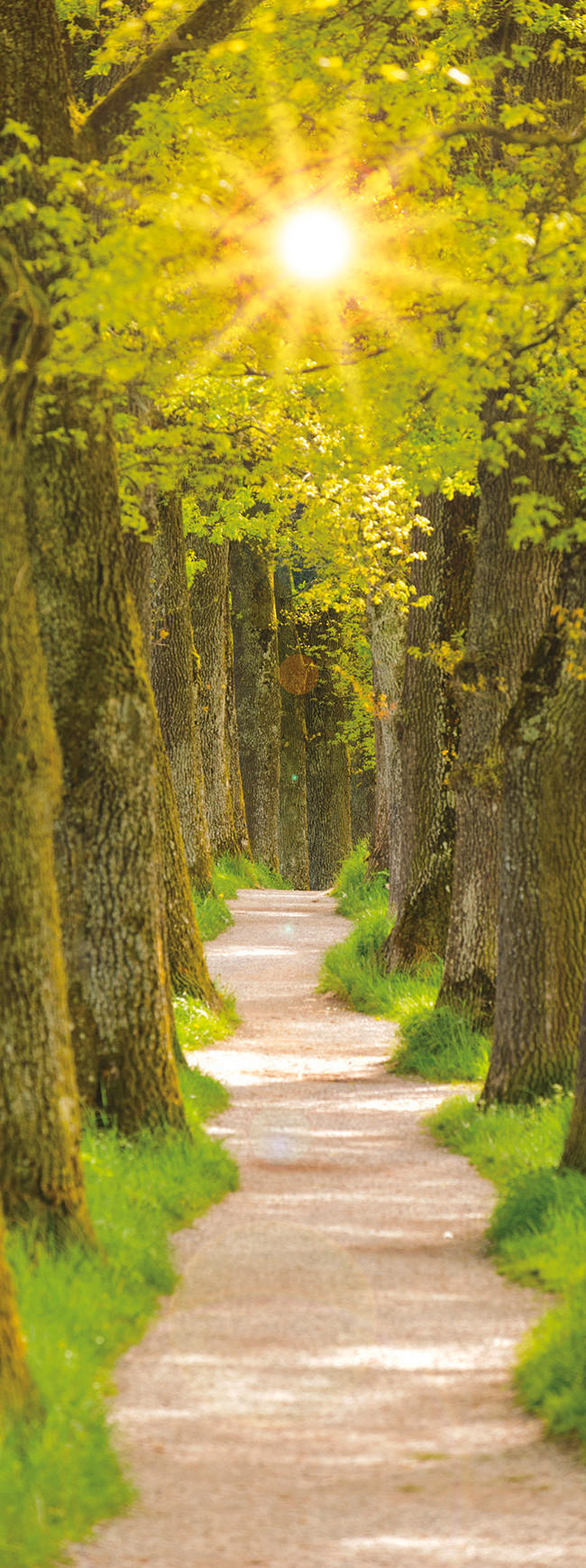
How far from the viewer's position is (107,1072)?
9.41 m

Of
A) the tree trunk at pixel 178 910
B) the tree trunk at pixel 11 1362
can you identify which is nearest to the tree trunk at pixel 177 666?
the tree trunk at pixel 178 910

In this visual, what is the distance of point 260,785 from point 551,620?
75.1 ft

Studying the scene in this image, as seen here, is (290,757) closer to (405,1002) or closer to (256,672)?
(256,672)

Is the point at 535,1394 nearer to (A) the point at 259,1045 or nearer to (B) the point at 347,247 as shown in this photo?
(B) the point at 347,247

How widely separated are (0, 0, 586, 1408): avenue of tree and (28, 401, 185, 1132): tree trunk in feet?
0.06

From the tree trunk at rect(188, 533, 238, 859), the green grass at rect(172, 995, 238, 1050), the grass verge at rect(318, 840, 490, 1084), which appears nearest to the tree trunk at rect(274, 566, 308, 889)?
the tree trunk at rect(188, 533, 238, 859)

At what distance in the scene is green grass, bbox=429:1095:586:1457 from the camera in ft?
18.6

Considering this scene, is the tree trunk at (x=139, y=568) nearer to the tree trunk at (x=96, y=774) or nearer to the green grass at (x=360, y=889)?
the tree trunk at (x=96, y=774)

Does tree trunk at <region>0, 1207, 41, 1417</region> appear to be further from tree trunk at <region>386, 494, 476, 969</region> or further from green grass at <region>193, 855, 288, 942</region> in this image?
green grass at <region>193, 855, 288, 942</region>

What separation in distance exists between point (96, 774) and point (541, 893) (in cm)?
320

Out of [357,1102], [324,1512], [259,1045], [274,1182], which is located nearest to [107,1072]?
[274,1182]

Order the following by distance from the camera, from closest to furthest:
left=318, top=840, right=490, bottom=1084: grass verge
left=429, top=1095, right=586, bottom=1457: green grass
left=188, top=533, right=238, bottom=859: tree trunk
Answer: left=429, top=1095, right=586, bottom=1457: green grass → left=318, top=840, right=490, bottom=1084: grass verge → left=188, top=533, right=238, bottom=859: tree trunk

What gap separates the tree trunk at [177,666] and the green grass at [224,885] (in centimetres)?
85

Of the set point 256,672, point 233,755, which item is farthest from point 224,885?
point 256,672
